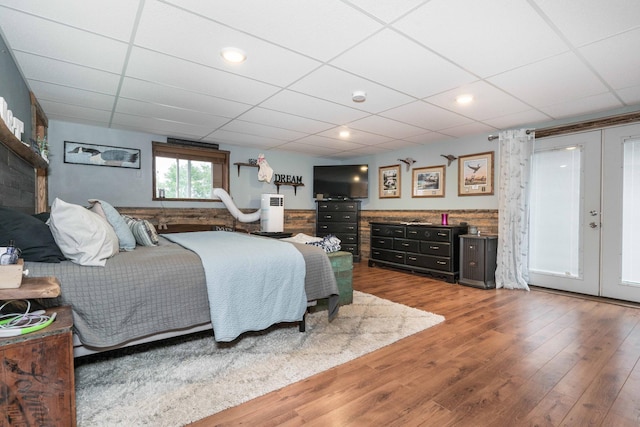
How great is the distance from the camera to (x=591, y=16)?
6.43 ft

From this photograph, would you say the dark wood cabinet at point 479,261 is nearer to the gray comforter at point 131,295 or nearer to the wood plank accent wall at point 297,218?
the wood plank accent wall at point 297,218

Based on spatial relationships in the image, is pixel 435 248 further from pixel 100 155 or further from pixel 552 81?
pixel 100 155

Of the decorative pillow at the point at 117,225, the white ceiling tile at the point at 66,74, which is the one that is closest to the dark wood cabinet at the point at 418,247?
the decorative pillow at the point at 117,225

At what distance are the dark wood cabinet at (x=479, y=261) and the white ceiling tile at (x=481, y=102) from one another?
1761 mm

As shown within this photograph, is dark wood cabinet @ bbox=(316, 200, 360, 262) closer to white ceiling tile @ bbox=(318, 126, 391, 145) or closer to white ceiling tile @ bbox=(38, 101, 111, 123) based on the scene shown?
white ceiling tile @ bbox=(318, 126, 391, 145)

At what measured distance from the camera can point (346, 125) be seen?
14.7ft

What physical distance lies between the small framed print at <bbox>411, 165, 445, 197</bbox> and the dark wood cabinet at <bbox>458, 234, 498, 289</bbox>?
1178 mm

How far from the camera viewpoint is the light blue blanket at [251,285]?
210cm

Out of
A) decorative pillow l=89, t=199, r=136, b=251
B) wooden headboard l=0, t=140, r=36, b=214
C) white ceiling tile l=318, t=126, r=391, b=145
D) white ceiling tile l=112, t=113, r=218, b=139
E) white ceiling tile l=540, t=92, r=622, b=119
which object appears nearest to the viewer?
wooden headboard l=0, t=140, r=36, b=214

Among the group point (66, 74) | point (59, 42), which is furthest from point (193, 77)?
point (66, 74)

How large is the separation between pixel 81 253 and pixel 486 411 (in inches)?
97.8

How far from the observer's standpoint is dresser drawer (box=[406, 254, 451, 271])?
15.9 ft

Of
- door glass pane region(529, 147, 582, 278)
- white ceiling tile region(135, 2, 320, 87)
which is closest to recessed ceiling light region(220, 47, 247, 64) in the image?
white ceiling tile region(135, 2, 320, 87)

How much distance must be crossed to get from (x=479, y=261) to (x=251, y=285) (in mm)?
3624
